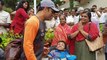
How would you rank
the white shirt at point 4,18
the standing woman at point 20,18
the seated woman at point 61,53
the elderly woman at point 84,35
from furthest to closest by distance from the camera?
the white shirt at point 4,18, the standing woman at point 20,18, the elderly woman at point 84,35, the seated woman at point 61,53

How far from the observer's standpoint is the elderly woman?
27.2ft

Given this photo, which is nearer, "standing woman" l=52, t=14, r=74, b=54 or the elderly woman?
the elderly woman

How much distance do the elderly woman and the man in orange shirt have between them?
122 inches

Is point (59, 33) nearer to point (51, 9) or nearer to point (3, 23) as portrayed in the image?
point (3, 23)

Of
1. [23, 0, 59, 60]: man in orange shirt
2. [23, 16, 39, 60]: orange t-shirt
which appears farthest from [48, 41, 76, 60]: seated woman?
[23, 16, 39, 60]: orange t-shirt

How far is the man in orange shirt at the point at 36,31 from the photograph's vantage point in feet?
16.6

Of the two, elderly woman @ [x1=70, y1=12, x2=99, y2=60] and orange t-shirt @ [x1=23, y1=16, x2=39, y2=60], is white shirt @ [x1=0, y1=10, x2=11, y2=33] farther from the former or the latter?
orange t-shirt @ [x1=23, y1=16, x2=39, y2=60]

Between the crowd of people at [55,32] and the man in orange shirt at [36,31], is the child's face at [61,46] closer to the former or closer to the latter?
the crowd of people at [55,32]

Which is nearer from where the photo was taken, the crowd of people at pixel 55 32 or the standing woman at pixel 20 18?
the crowd of people at pixel 55 32

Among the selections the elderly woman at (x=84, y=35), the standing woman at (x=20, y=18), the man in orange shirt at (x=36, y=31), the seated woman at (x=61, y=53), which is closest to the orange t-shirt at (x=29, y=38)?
the man in orange shirt at (x=36, y=31)

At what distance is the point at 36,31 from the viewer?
202 inches

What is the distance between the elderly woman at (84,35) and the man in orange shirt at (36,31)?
310cm

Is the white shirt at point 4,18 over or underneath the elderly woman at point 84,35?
over

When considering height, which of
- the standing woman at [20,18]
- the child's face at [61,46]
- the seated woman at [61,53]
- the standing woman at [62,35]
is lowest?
the seated woman at [61,53]
